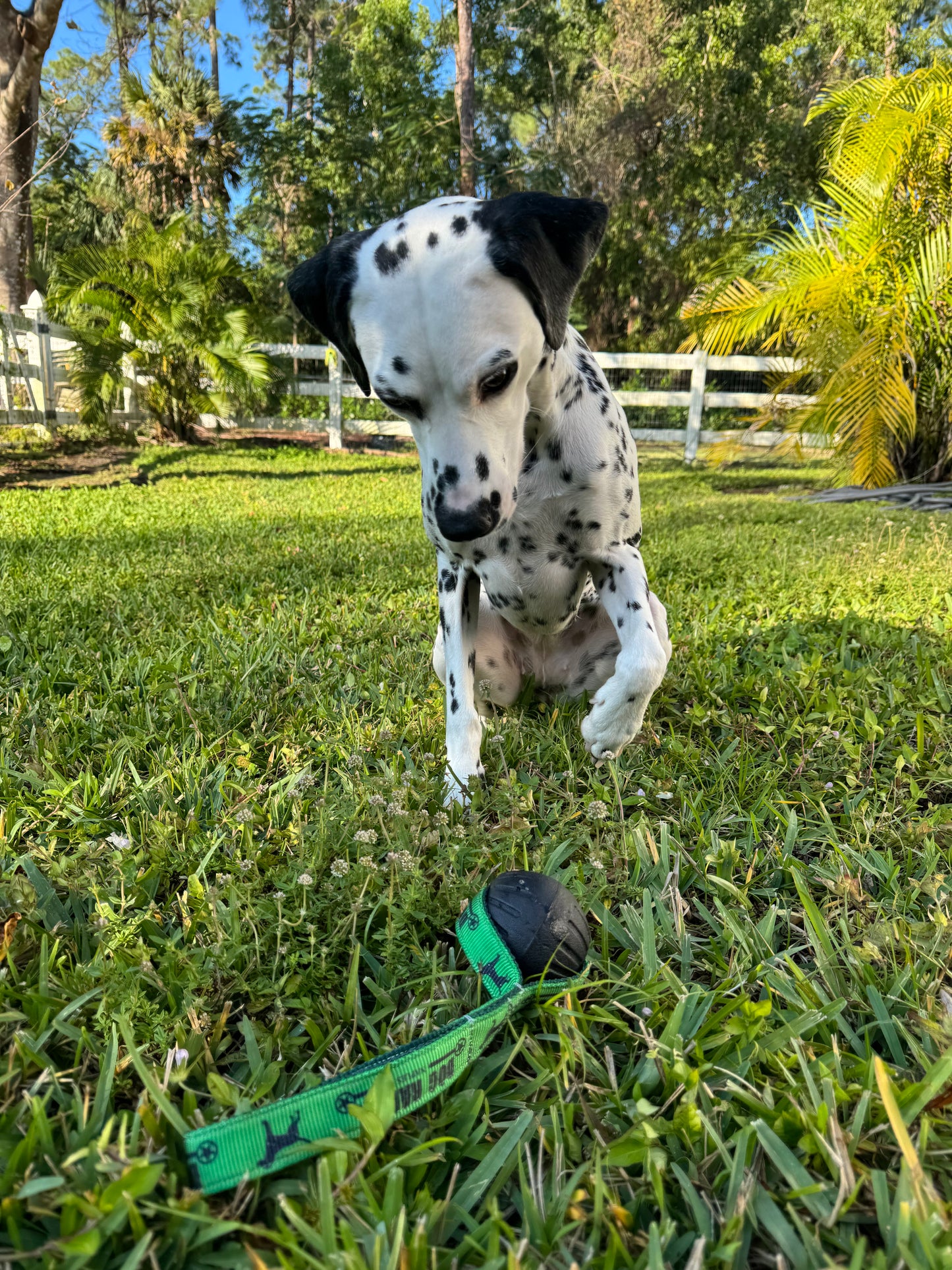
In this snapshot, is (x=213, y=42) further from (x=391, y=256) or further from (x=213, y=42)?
(x=391, y=256)

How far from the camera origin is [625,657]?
7.77ft

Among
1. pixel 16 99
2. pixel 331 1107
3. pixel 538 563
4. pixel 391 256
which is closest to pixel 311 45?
pixel 16 99

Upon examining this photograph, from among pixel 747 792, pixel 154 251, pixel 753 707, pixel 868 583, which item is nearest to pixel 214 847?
pixel 747 792

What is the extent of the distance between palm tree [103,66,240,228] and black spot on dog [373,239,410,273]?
861 inches

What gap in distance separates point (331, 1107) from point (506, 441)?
1.52 metres

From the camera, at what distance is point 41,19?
36.1 ft

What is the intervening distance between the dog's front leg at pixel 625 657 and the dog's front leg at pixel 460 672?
34 centimetres

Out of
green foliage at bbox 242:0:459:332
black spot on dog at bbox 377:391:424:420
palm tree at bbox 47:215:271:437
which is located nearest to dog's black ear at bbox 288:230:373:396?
black spot on dog at bbox 377:391:424:420

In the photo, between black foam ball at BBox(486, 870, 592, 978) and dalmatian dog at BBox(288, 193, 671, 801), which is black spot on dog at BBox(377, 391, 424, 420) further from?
black foam ball at BBox(486, 870, 592, 978)

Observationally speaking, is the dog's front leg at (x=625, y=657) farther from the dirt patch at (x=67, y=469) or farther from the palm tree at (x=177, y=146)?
the palm tree at (x=177, y=146)

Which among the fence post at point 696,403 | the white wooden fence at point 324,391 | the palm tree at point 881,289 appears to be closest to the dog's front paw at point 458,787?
the white wooden fence at point 324,391

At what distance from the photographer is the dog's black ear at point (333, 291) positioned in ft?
7.11

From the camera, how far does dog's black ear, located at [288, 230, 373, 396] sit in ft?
7.11

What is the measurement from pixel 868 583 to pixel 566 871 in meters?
3.39
